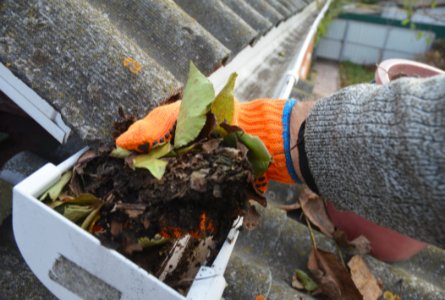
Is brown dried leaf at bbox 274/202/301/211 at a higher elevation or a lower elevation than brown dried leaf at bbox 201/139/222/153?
lower

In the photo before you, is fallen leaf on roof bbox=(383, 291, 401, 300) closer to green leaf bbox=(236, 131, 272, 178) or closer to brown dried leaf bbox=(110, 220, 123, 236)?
green leaf bbox=(236, 131, 272, 178)

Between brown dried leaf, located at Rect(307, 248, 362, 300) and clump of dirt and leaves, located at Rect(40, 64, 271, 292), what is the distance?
1.68 ft

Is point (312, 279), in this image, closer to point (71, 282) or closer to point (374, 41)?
point (71, 282)

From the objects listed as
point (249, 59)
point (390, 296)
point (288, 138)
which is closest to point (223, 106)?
point (288, 138)

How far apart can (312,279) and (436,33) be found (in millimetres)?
10789

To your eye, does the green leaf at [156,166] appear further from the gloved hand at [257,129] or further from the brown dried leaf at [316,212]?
the brown dried leaf at [316,212]

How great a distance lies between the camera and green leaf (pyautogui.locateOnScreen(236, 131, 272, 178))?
81cm

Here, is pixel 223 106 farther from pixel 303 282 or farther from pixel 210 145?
pixel 303 282

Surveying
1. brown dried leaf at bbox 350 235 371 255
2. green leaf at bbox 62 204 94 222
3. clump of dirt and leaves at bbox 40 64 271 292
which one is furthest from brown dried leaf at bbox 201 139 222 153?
brown dried leaf at bbox 350 235 371 255

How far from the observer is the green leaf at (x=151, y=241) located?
0.75 metres

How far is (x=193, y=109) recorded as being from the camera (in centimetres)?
82

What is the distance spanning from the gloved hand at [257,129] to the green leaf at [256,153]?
0.06 metres

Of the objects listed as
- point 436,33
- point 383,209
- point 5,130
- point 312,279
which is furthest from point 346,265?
point 436,33

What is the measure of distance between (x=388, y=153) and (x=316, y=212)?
2.58 feet
